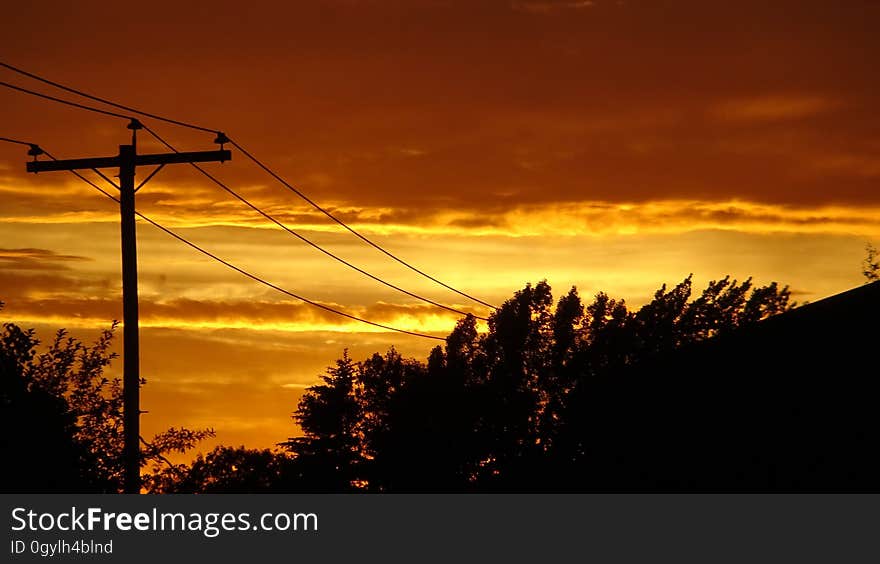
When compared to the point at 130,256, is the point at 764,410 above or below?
below

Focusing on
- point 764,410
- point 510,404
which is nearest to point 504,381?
point 510,404

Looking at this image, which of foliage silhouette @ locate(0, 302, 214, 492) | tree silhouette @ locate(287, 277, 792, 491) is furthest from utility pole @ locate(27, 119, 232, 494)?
tree silhouette @ locate(287, 277, 792, 491)

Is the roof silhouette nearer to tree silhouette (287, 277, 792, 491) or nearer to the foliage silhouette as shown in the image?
the foliage silhouette

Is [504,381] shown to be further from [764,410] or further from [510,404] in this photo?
[764,410]

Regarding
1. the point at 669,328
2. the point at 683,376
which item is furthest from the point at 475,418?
the point at 683,376

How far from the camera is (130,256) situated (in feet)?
83.1

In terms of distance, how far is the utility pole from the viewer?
2481 centimetres

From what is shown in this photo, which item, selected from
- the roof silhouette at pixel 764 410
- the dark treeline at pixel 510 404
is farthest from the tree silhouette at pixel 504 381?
the roof silhouette at pixel 764 410

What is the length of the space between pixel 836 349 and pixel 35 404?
623 inches

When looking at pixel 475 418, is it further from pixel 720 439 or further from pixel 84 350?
pixel 84 350

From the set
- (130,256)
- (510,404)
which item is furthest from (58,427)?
(510,404)

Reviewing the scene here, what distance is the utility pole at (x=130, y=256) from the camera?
2481cm

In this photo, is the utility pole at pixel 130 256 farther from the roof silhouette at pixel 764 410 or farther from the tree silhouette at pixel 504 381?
the tree silhouette at pixel 504 381

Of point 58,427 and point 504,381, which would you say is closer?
point 58,427
